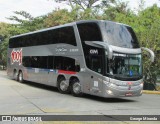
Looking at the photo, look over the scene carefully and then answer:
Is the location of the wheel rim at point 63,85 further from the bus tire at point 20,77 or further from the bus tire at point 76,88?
the bus tire at point 20,77

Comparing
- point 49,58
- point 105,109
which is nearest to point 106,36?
point 105,109

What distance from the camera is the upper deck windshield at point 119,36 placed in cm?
1633

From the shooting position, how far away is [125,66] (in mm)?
16266

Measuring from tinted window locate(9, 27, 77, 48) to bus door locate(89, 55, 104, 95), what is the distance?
211 cm

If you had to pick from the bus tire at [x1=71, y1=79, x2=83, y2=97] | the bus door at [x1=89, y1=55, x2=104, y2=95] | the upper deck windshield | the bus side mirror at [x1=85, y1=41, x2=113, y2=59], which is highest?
the upper deck windshield

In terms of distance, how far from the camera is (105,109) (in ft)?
44.8

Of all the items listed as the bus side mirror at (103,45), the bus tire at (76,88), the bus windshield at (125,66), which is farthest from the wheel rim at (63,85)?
the bus windshield at (125,66)

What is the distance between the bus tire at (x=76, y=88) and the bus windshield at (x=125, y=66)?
2653 mm

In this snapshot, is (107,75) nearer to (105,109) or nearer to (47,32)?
(105,109)

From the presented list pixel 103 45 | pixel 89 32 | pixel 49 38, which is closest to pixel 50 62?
pixel 49 38

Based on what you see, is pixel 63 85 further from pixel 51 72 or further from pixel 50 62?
pixel 50 62

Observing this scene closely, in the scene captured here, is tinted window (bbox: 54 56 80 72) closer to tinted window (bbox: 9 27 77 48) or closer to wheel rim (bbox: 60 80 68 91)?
wheel rim (bbox: 60 80 68 91)

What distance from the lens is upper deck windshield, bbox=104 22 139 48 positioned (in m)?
16.3

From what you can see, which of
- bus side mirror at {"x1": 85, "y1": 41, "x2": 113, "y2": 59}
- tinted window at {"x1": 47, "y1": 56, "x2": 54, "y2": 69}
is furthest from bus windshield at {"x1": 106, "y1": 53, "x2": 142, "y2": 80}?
tinted window at {"x1": 47, "y1": 56, "x2": 54, "y2": 69}
